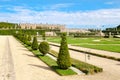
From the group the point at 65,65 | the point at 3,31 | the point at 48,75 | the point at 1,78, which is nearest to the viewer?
the point at 1,78

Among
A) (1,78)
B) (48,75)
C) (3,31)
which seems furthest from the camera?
(3,31)

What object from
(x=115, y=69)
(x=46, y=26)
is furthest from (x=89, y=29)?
(x=115, y=69)

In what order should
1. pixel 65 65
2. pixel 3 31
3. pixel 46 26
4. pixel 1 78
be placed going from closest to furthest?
pixel 1 78
pixel 65 65
pixel 3 31
pixel 46 26

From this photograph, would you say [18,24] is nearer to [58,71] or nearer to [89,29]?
[89,29]

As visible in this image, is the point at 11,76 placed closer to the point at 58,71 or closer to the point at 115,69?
the point at 58,71

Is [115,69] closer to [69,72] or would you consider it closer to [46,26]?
[69,72]

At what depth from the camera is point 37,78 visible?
11086 millimetres

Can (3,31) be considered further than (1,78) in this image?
Yes

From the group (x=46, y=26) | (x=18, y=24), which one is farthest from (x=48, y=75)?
(x=18, y=24)

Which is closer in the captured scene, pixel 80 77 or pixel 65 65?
pixel 80 77

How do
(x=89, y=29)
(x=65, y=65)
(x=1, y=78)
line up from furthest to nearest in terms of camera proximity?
1. (x=89, y=29)
2. (x=65, y=65)
3. (x=1, y=78)

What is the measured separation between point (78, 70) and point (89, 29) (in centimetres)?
9838

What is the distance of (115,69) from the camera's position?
13.1 m

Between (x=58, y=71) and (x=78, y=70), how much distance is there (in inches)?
44.2
